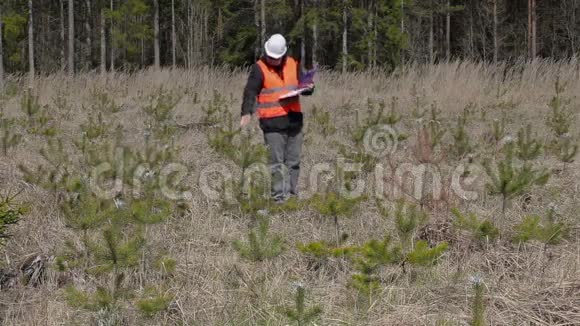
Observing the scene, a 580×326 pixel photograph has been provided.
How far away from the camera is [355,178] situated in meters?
4.86

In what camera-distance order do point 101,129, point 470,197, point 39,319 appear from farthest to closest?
point 101,129, point 470,197, point 39,319

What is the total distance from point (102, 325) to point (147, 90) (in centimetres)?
903

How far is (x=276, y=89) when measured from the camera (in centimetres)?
474

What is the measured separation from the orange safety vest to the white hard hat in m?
0.15

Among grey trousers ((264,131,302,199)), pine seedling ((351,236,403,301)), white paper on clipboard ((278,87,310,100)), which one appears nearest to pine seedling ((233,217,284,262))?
pine seedling ((351,236,403,301))

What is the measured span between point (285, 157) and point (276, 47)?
0.90m

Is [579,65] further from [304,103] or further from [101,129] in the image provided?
[101,129]

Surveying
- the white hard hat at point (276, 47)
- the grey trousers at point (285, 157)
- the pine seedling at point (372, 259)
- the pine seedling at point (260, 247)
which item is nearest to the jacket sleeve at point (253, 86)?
the white hard hat at point (276, 47)

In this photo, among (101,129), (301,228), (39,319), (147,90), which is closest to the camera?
(39,319)

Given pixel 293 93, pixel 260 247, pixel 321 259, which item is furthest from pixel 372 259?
pixel 293 93

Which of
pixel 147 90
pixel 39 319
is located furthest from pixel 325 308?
pixel 147 90

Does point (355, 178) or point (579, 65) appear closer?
point (355, 178)

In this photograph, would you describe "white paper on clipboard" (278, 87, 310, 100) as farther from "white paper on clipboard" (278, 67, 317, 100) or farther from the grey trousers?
the grey trousers

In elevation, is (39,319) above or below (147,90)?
below
